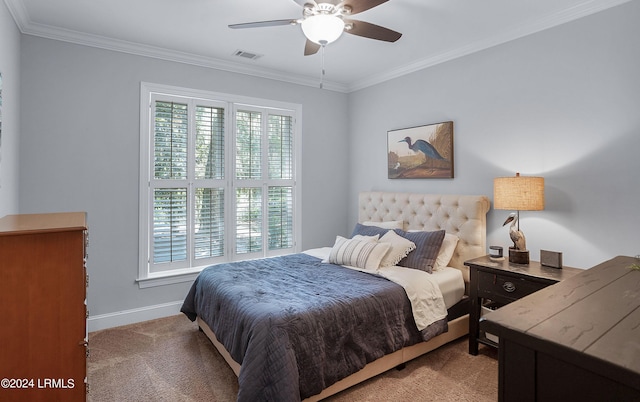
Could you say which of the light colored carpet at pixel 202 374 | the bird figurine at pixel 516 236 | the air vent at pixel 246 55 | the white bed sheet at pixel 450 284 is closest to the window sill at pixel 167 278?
the light colored carpet at pixel 202 374

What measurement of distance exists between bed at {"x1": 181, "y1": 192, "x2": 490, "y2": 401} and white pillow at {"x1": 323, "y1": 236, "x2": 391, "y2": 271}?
2 centimetres

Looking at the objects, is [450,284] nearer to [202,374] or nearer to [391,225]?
[391,225]

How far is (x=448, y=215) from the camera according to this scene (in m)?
3.41

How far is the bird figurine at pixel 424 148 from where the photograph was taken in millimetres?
3715

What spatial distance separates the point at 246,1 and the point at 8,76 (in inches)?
72.2

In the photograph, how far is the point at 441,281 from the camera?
2.88 m

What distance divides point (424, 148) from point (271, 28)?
2013 mm

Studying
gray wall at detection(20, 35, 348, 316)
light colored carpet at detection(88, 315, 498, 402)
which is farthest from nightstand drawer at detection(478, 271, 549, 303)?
gray wall at detection(20, 35, 348, 316)

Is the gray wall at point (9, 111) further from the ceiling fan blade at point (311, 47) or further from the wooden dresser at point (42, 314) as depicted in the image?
the ceiling fan blade at point (311, 47)

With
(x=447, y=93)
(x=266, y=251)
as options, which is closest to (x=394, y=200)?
(x=447, y=93)

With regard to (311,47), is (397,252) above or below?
below

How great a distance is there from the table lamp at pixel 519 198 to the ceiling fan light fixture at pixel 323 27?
176cm

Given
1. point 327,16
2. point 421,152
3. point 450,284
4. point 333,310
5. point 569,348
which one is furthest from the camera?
point 421,152

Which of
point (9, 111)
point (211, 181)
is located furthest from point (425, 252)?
point (9, 111)
